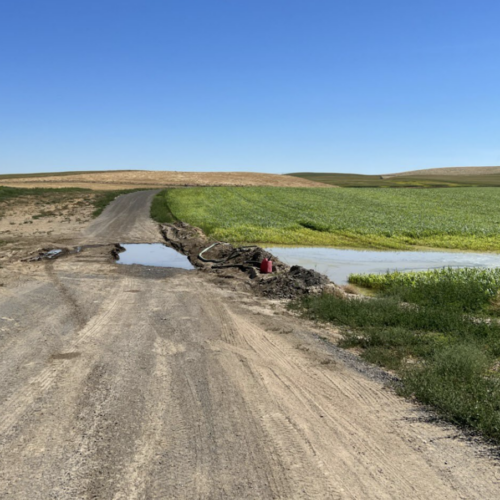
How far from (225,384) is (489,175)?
497ft

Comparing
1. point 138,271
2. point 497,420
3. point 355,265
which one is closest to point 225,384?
point 497,420

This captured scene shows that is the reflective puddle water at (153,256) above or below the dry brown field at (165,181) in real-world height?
below

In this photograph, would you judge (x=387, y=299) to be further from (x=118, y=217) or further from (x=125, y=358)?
(x=118, y=217)

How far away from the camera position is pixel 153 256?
21688 mm

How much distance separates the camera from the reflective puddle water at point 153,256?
19.8 meters

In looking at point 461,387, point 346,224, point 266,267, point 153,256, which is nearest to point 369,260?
point 266,267

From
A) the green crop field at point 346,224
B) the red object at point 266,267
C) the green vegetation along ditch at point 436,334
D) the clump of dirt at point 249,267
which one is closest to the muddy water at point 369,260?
the green crop field at point 346,224

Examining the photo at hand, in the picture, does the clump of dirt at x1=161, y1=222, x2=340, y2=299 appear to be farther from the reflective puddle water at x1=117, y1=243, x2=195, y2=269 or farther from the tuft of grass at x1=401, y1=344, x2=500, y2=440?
the tuft of grass at x1=401, y1=344, x2=500, y2=440

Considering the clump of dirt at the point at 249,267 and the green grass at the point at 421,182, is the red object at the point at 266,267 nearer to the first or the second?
the clump of dirt at the point at 249,267

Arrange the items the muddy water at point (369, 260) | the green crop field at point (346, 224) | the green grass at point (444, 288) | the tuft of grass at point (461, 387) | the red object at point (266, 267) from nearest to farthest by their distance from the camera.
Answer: the tuft of grass at point (461, 387)
the green grass at point (444, 288)
the red object at point (266, 267)
the muddy water at point (369, 260)
the green crop field at point (346, 224)

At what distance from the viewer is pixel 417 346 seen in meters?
9.02

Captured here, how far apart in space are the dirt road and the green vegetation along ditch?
45 cm

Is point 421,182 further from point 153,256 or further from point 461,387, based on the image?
point 461,387

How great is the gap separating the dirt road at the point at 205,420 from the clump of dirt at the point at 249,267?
292 cm
